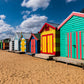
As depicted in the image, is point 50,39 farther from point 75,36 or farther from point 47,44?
point 75,36

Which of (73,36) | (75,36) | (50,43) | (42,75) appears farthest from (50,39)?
(42,75)

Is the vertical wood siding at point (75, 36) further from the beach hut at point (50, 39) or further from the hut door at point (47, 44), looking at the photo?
the hut door at point (47, 44)

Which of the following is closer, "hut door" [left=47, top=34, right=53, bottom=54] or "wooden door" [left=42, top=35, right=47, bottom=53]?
"hut door" [left=47, top=34, right=53, bottom=54]

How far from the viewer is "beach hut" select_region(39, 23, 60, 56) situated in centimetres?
977

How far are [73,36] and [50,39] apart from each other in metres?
3.06

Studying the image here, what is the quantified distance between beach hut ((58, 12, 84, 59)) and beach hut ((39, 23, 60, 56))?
493 millimetres

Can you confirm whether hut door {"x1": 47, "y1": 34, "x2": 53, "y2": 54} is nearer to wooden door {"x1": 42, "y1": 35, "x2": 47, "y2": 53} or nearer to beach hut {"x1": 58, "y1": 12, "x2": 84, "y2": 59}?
wooden door {"x1": 42, "y1": 35, "x2": 47, "y2": 53}

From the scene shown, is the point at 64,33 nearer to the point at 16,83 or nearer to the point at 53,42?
the point at 53,42

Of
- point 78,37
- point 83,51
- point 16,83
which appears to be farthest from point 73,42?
point 16,83

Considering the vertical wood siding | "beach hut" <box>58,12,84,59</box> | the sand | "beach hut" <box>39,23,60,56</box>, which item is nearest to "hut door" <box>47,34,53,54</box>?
"beach hut" <box>39,23,60,56</box>

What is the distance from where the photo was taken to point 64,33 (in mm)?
9094

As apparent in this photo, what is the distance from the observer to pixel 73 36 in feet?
26.5

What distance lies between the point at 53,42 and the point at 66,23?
2487 mm

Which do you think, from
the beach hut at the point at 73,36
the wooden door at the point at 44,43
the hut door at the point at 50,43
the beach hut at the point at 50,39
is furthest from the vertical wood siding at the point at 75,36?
the wooden door at the point at 44,43
